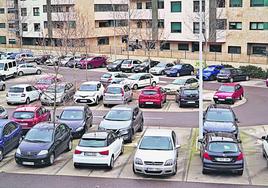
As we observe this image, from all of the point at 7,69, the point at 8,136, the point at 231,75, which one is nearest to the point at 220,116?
the point at 8,136

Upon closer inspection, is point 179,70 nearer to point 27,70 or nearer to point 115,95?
point 27,70

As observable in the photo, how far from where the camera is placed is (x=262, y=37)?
56.1 meters

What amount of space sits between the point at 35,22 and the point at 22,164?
197 feet

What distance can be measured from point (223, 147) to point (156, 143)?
2.58 meters

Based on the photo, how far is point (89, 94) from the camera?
34.2 metres

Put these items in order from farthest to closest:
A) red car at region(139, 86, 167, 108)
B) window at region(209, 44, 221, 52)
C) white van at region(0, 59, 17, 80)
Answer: window at region(209, 44, 221, 52) < white van at region(0, 59, 17, 80) < red car at region(139, 86, 167, 108)

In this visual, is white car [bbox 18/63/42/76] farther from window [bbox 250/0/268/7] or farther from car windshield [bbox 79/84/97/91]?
window [bbox 250/0/268/7]

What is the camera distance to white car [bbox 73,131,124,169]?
62.0 ft

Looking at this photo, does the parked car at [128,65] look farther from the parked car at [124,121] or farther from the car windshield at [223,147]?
the car windshield at [223,147]

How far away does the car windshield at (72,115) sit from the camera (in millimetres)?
24953

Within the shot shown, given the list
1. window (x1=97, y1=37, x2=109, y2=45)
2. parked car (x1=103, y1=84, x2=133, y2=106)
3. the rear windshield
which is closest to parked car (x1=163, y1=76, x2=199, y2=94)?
parked car (x1=103, y1=84, x2=133, y2=106)

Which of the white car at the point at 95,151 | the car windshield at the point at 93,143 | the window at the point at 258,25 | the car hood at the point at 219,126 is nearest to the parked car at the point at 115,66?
the window at the point at 258,25

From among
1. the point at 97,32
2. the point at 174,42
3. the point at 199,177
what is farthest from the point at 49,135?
the point at 97,32

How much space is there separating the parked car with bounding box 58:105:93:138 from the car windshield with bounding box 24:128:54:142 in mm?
3636
